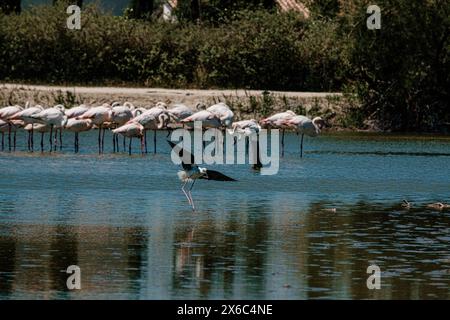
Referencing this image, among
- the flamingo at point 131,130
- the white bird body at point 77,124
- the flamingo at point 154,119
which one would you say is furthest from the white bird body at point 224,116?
the white bird body at point 77,124

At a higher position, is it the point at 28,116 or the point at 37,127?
the point at 28,116

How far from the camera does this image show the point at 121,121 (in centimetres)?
3294

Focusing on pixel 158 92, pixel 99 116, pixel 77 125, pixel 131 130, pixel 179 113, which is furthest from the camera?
pixel 158 92

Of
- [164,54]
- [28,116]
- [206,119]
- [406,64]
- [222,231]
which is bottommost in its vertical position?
[222,231]

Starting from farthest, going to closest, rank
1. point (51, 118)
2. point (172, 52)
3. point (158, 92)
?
point (172, 52)
point (158, 92)
point (51, 118)

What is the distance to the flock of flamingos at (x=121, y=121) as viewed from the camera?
102 ft

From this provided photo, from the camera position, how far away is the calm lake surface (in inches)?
517

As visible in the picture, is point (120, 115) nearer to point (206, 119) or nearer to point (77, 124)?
point (77, 124)

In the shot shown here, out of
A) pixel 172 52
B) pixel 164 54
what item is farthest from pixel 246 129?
pixel 172 52

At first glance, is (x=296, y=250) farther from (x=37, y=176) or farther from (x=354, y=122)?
(x=354, y=122)

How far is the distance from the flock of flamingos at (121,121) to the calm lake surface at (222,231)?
3.05 m

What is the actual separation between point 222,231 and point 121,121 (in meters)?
16.2

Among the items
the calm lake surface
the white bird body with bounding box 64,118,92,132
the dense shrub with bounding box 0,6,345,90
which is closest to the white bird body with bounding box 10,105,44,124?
the white bird body with bounding box 64,118,92,132

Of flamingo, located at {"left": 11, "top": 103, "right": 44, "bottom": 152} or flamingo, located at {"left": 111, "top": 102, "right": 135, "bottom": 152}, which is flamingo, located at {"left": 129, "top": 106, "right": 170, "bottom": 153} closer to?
flamingo, located at {"left": 111, "top": 102, "right": 135, "bottom": 152}
